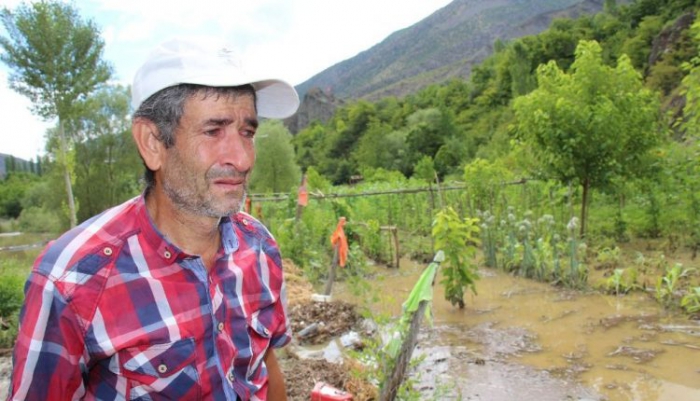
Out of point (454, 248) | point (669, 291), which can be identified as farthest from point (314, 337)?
point (669, 291)

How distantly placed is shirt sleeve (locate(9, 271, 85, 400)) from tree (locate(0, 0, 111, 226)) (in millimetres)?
15041

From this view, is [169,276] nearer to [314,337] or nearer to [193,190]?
[193,190]

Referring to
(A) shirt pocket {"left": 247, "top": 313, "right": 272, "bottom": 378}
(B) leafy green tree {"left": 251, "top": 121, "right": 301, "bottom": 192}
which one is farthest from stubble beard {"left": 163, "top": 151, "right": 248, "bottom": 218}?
(B) leafy green tree {"left": 251, "top": 121, "right": 301, "bottom": 192}

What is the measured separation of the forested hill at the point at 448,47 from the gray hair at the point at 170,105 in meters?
136

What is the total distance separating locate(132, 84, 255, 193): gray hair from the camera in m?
1.37

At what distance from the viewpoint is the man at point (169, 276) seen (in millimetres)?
1154

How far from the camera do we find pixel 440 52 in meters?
171

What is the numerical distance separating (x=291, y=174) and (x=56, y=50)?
25884mm

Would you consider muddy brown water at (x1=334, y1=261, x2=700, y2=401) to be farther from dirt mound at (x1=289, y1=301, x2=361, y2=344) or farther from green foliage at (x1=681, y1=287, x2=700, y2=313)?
dirt mound at (x1=289, y1=301, x2=361, y2=344)

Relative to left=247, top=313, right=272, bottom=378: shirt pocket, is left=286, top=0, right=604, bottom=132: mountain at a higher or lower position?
higher

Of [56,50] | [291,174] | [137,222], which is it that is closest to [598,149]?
[137,222]

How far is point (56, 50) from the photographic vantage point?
1516 centimetres

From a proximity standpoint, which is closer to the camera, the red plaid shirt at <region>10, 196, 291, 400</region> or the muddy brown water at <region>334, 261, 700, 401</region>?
the red plaid shirt at <region>10, 196, 291, 400</region>

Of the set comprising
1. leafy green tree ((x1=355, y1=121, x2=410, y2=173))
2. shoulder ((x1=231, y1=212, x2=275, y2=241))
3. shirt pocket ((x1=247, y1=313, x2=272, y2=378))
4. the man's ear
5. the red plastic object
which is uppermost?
leafy green tree ((x1=355, y1=121, x2=410, y2=173))
